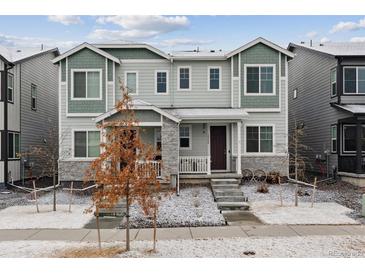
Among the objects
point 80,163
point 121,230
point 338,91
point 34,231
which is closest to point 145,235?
point 121,230

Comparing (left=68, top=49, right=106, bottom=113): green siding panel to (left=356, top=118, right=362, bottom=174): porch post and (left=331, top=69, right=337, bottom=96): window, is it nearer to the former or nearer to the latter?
(left=331, top=69, right=337, bottom=96): window

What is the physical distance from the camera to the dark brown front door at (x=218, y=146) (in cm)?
2008

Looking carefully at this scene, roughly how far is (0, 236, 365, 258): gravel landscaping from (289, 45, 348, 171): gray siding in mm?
12264

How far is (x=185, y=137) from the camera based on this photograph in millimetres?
19969

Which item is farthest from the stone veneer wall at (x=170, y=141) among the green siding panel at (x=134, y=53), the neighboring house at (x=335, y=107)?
the neighboring house at (x=335, y=107)

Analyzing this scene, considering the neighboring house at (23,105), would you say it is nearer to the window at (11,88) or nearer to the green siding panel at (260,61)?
the window at (11,88)

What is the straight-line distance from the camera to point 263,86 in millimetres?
19922

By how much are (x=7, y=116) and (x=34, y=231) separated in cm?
1022

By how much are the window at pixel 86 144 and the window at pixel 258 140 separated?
725 cm

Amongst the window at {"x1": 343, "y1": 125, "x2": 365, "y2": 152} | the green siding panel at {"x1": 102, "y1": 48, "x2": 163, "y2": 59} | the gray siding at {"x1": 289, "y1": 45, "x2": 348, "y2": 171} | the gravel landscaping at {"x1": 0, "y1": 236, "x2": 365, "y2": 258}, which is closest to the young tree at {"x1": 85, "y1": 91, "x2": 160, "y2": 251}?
the gravel landscaping at {"x1": 0, "y1": 236, "x2": 365, "y2": 258}

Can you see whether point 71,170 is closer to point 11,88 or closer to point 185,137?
point 11,88

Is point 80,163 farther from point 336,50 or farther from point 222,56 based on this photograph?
point 336,50

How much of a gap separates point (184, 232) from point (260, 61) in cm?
1164

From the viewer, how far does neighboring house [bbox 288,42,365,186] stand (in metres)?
19.8
